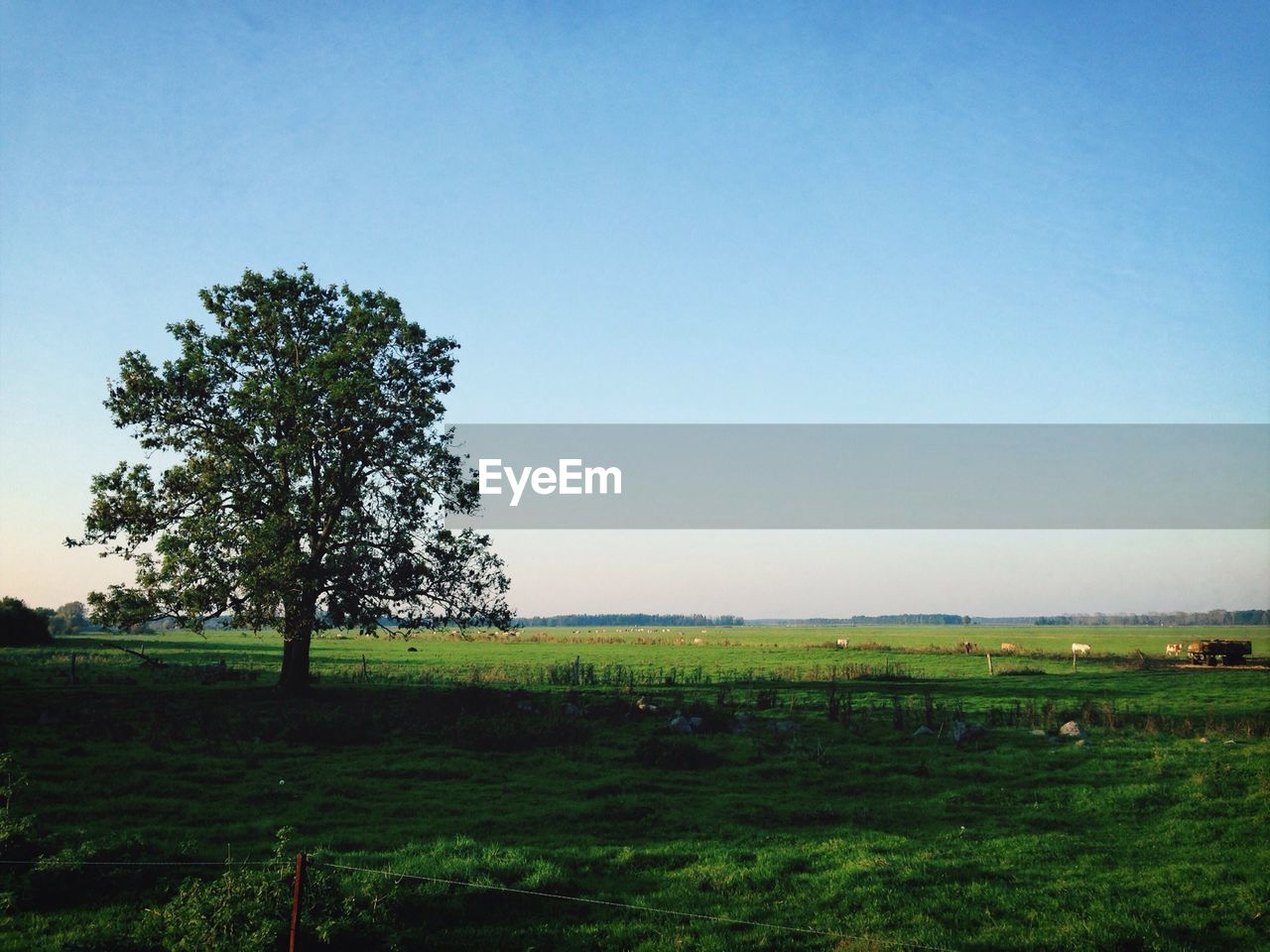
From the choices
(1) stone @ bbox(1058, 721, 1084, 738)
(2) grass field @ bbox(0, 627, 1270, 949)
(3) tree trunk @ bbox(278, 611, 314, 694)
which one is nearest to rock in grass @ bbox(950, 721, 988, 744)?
(2) grass field @ bbox(0, 627, 1270, 949)

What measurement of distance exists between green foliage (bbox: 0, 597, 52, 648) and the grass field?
55.6 m

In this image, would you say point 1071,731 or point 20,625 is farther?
point 20,625

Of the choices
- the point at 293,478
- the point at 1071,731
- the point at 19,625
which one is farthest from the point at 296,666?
the point at 19,625

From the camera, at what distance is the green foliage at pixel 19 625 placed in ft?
272

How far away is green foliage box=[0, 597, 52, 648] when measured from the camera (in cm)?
8294

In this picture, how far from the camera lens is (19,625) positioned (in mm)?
84812

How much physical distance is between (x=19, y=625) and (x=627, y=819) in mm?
91310

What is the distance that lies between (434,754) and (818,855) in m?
14.1

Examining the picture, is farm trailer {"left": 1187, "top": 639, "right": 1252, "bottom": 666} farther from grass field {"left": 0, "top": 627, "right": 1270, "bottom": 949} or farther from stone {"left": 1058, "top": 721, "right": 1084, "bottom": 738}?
stone {"left": 1058, "top": 721, "right": 1084, "bottom": 738}

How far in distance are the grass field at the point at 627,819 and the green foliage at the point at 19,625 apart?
182ft

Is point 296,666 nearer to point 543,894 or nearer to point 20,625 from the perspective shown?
point 543,894

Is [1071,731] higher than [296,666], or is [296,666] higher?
[296,666]

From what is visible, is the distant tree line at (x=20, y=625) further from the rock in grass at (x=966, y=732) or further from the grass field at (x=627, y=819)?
the rock in grass at (x=966, y=732)

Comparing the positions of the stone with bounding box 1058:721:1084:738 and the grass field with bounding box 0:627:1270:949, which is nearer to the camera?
the grass field with bounding box 0:627:1270:949
